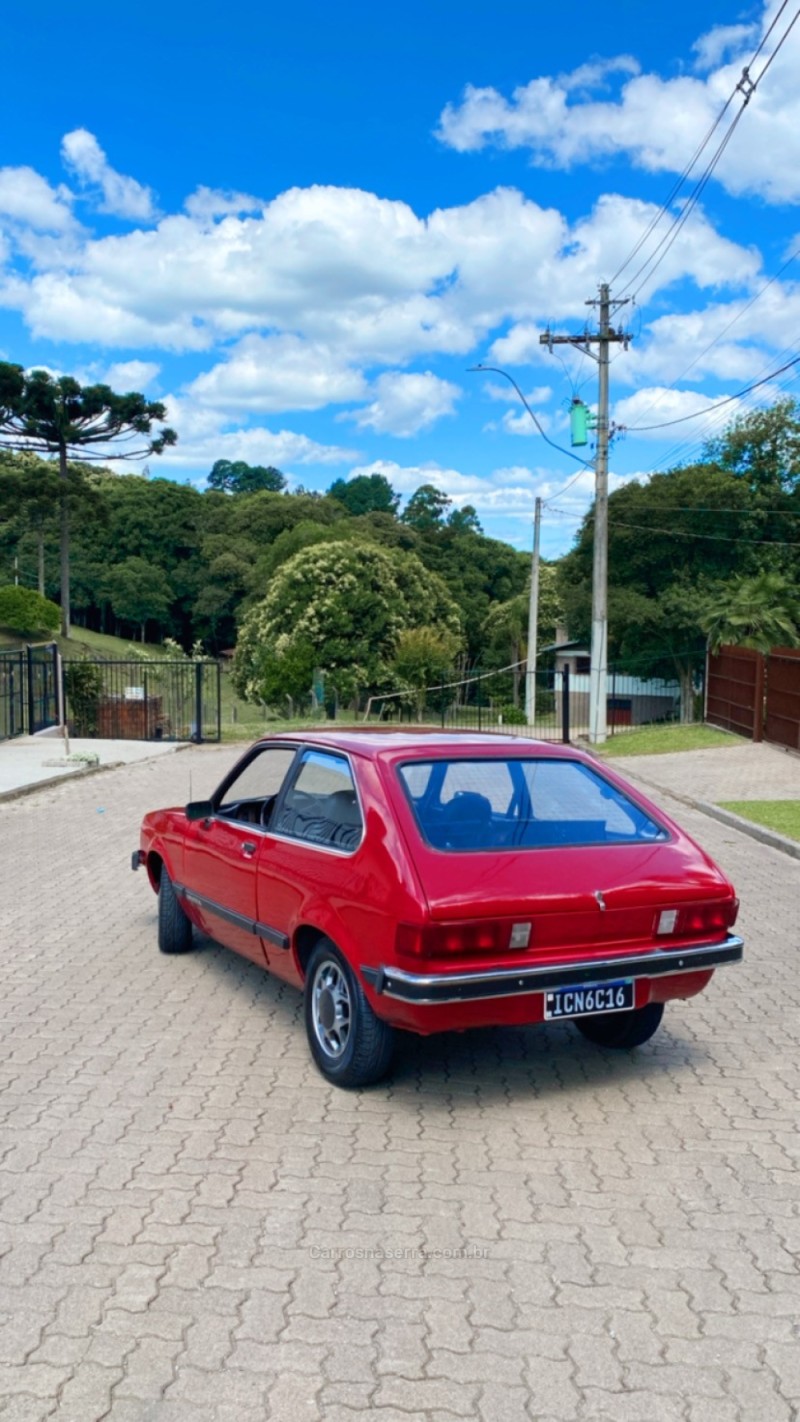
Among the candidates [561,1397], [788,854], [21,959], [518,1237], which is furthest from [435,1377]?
[788,854]

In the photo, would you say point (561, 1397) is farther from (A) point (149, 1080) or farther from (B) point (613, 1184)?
(A) point (149, 1080)

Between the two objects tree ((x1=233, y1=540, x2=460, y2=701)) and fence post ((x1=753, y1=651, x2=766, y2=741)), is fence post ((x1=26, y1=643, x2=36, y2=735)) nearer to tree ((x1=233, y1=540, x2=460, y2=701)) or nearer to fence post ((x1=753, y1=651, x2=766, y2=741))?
fence post ((x1=753, y1=651, x2=766, y2=741))

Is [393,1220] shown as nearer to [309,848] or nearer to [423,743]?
[309,848]

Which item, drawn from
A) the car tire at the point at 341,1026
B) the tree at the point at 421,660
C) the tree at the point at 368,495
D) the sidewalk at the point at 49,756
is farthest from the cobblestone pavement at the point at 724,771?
the tree at the point at 368,495

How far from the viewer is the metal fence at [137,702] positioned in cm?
2586

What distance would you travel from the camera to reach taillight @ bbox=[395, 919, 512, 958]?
4.22 metres

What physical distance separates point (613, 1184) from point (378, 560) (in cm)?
4693

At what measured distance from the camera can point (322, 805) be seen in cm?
534

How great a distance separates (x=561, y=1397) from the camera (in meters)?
2.79

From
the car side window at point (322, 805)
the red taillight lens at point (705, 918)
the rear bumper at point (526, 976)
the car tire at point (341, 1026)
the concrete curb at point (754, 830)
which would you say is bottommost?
the concrete curb at point (754, 830)

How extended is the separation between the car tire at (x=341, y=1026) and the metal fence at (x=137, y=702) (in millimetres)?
20254

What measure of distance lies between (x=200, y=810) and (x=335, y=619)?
41.6 m

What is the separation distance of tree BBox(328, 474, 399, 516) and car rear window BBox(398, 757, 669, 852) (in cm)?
9640

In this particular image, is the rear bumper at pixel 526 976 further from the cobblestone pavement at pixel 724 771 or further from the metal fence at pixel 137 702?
the metal fence at pixel 137 702
